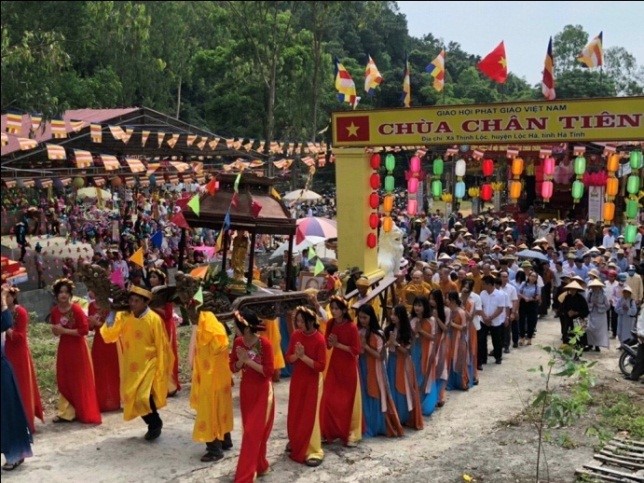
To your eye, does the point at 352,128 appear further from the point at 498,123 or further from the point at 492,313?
the point at 492,313

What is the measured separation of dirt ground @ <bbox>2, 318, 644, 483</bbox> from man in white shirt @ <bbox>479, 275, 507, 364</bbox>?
7.08 feet

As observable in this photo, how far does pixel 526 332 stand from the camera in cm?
1187

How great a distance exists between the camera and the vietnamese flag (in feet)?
42.4

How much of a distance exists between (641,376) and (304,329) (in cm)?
540

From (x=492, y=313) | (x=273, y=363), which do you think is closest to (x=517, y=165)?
(x=492, y=313)

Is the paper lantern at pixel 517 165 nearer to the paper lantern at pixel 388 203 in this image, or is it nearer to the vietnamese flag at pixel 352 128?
the paper lantern at pixel 388 203

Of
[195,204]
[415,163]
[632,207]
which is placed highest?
[415,163]

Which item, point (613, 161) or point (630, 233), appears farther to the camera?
point (630, 233)

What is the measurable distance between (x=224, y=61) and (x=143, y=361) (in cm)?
2122

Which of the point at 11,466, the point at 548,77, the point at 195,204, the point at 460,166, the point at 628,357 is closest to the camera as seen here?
the point at 11,466

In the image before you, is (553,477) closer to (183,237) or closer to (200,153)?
(183,237)

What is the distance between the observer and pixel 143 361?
657 cm

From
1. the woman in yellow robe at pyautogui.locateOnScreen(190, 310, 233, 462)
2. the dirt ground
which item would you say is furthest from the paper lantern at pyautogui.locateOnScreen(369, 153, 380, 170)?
the woman in yellow robe at pyautogui.locateOnScreen(190, 310, 233, 462)

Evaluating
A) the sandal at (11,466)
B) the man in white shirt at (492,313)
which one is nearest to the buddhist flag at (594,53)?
the man in white shirt at (492,313)
